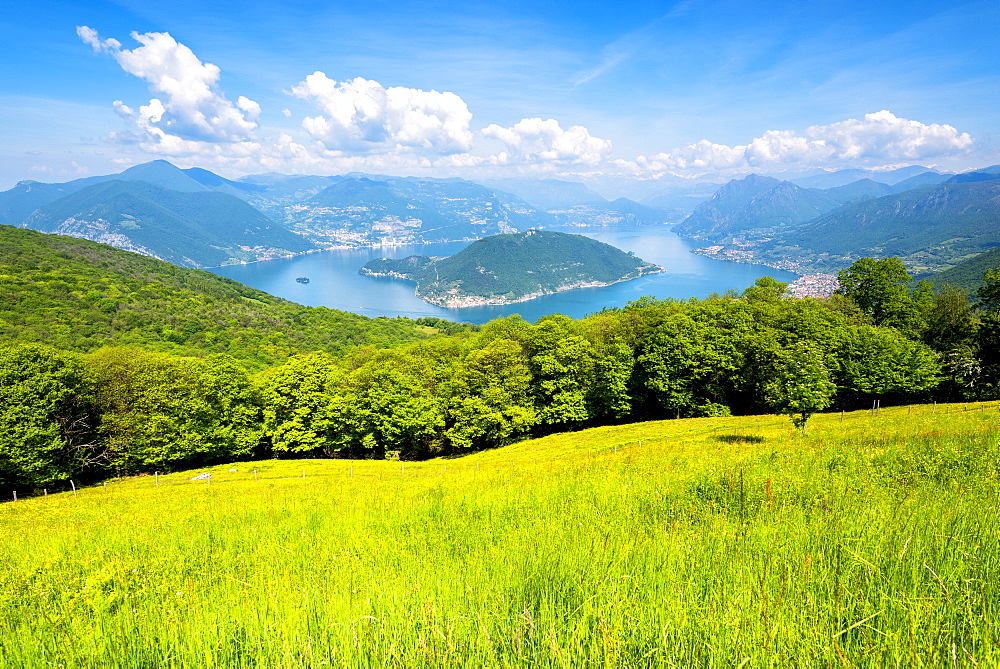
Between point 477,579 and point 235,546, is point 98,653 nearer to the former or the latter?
point 477,579

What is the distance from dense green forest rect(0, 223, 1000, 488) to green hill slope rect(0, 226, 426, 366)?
85.9 feet

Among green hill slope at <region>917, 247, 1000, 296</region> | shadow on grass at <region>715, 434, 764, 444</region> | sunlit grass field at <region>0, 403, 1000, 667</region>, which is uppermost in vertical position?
green hill slope at <region>917, 247, 1000, 296</region>

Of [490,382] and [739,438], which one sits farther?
[490,382]

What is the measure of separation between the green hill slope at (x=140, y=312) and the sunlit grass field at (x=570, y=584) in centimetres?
7357

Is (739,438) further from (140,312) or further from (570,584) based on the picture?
(140,312)

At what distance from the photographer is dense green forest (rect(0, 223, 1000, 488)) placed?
133ft

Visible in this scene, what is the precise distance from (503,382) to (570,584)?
157 feet

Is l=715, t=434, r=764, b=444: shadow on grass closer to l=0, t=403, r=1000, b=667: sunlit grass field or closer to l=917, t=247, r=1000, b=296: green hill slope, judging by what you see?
l=0, t=403, r=1000, b=667: sunlit grass field

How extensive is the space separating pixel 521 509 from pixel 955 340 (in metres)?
65.1

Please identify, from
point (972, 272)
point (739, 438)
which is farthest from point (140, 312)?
point (972, 272)

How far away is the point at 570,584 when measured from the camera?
3.07 meters

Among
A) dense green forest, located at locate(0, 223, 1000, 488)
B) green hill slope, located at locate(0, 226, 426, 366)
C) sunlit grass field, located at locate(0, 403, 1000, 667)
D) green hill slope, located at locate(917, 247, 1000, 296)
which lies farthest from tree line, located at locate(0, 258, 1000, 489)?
green hill slope, located at locate(917, 247, 1000, 296)

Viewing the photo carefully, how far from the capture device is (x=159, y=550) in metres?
5.51

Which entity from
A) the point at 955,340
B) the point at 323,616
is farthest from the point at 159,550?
the point at 955,340
